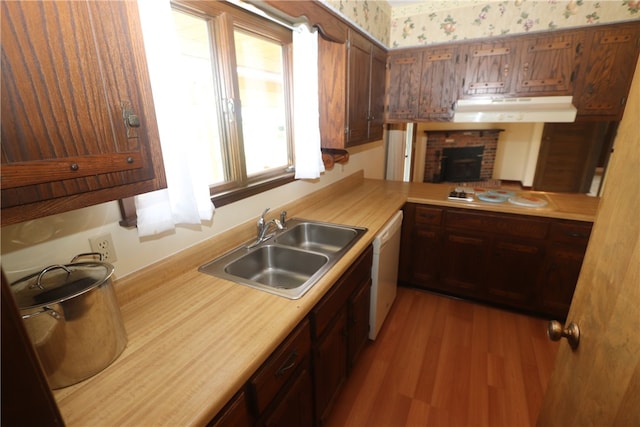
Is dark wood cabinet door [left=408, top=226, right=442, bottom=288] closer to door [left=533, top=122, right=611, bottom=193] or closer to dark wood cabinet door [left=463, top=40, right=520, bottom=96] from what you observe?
dark wood cabinet door [left=463, top=40, right=520, bottom=96]

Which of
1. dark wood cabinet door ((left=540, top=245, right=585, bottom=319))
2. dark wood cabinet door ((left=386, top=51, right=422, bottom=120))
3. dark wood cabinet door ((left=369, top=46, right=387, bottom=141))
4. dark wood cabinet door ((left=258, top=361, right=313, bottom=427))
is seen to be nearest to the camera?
dark wood cabinet door ((left=258, top=361, right=313, bottom=427))

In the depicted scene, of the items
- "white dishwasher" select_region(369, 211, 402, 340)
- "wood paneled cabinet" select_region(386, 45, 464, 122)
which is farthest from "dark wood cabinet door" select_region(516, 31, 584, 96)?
"white dishwasher" select_region(369, 211, 402, 340)

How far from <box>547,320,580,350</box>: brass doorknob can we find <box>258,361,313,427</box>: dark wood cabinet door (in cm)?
85

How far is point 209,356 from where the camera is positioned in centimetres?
84

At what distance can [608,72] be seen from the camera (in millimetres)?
2158

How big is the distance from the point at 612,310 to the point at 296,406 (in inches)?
40.8

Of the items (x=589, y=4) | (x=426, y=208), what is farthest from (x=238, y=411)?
(x=589, y=4)

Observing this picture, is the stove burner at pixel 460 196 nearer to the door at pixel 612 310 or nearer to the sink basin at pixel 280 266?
the sink basin at pixel 280 266

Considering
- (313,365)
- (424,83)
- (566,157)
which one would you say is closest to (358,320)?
(313,365)

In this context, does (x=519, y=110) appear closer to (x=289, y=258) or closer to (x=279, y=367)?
(x=289, y=258)

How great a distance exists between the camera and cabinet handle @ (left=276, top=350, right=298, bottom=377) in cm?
98

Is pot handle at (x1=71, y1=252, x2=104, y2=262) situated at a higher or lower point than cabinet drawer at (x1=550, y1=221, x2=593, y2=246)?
higher

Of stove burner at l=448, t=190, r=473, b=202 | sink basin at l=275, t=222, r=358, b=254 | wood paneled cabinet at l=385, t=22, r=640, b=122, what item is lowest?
sink basin at l=275, t=222, r=358, b=254

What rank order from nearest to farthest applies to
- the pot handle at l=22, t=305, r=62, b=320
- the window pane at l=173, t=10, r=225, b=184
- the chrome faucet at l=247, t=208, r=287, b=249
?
1. the pot handle at l=22, t=305, r=62, b=320
2. the window pane at l=173, t=10, r=225, b=184
3. the chrome faucet at l=247, t=208, r=287, b=249
